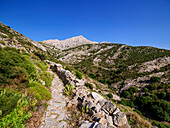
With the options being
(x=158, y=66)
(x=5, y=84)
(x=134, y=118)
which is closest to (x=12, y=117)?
(x=5, y=84)

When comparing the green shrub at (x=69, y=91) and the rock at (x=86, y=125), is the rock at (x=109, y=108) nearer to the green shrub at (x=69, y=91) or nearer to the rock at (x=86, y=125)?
the rock at (x=86, y=125)

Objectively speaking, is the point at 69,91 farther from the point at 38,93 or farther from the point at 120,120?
the point at 120,120

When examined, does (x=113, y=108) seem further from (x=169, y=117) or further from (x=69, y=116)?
(x=169, y=117)

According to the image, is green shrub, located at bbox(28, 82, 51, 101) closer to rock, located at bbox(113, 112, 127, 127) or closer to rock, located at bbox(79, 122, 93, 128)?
rock, located at bbox(79, 122, 93, 128)

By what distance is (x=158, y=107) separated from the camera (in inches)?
524

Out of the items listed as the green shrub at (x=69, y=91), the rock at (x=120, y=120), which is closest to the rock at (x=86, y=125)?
the rock at (x=120, y=120)

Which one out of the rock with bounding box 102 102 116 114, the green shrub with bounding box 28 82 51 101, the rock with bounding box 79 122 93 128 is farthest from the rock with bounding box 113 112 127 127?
the green shrub with bounding box 28 82 51 101

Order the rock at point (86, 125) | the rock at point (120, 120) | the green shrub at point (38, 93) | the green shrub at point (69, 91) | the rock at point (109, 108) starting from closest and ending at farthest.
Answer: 1. the rock at point (86, 125)
2. the rock at point (120, 120)
3. the rock at point (109, 108)
4. the green shrub at point (38, 93)
5. the green shrub at point (69, 91)

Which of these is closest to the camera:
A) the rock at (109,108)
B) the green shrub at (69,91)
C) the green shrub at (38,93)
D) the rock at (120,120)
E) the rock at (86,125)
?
the rock at (86,125)

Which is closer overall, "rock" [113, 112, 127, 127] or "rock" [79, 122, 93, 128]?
"rock" [79, 122, 93, 128]

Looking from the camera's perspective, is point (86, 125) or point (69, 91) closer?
point (86, 125)

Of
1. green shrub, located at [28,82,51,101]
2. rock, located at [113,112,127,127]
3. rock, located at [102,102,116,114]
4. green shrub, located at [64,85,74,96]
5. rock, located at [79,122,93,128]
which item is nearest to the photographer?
rock, located at [79,122,93,128]

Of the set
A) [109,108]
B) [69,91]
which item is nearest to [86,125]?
[109,108]

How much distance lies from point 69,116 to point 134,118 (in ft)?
13.5
